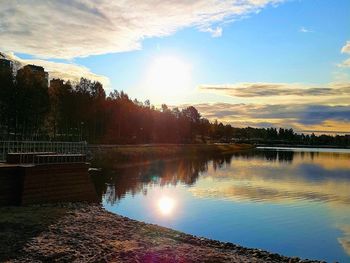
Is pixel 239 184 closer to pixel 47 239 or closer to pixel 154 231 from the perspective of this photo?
pixel 154 231

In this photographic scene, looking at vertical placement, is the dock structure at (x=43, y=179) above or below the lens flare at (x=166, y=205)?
above

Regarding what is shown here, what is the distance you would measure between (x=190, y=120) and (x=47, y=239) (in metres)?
156

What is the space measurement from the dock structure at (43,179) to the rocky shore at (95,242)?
1.67 metres

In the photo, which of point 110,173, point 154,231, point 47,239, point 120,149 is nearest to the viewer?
point 47,239

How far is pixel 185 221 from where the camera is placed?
87.2ft

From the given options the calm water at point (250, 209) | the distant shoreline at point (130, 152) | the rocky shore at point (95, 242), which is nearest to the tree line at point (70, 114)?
the distant shoreline at point (130, 152)

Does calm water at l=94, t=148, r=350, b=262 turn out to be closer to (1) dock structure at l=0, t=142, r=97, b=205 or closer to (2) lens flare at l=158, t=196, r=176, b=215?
(2) lens flare at l=158, t=196, r=176, b=215

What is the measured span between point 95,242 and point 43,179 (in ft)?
32.7

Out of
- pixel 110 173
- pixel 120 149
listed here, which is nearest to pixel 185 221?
pixel 110 173

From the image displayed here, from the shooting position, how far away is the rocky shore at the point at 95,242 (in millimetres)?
14391

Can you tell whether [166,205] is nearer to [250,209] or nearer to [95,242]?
[250,209]

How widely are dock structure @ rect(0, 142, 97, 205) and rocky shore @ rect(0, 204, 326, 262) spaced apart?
1.67 m

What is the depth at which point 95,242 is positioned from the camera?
1633 centimetres

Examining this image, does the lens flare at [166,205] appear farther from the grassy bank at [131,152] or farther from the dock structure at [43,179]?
the grassy bank at [131,152]
